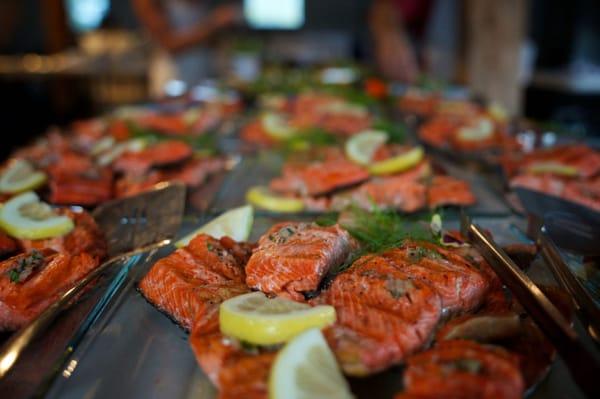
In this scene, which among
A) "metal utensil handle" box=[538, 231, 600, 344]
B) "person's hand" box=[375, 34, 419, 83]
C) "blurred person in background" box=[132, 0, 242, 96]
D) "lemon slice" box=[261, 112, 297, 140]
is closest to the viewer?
"metal utensil handle" box=[538, 231, 600, 344]

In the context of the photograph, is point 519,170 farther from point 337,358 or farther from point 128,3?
point 128,3

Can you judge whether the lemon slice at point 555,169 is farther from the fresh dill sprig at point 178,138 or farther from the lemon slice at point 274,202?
the fresh dill sprig at point 178,138

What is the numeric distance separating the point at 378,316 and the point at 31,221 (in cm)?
132

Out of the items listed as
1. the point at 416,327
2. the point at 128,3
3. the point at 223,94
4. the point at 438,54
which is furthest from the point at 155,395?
the point at 128,3

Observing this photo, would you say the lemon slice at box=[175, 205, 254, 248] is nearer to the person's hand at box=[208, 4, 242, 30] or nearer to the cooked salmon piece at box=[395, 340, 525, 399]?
the cooked salmon piece at box=[395, 340, 525, 399]

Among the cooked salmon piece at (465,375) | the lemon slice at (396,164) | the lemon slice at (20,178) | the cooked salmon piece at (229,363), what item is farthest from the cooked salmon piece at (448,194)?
the lemon slice at (20,178)

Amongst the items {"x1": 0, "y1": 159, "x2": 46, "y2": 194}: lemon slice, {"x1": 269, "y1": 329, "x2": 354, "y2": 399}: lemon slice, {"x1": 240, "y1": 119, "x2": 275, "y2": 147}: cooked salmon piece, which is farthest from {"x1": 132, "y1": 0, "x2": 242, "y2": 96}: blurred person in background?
{"x1": 269, "y1": 329, "x2": 354, "y2": 399}: lemon slice

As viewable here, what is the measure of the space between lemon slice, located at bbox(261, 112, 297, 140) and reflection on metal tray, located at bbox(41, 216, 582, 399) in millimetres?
2217

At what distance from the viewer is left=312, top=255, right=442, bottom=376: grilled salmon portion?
3.89 ft

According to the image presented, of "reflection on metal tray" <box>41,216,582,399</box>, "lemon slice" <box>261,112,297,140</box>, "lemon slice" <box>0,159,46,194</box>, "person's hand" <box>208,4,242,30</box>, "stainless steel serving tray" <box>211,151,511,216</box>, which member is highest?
"person's hand" <box>208,4,242,30</box>

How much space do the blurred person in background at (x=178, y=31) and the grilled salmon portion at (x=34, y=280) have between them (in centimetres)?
531

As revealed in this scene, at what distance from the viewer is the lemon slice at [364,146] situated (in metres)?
2.72

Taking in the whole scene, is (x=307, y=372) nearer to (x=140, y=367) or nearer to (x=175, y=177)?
(x=140, y=367)

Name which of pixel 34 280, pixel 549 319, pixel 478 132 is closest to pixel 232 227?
pixel 34 280
